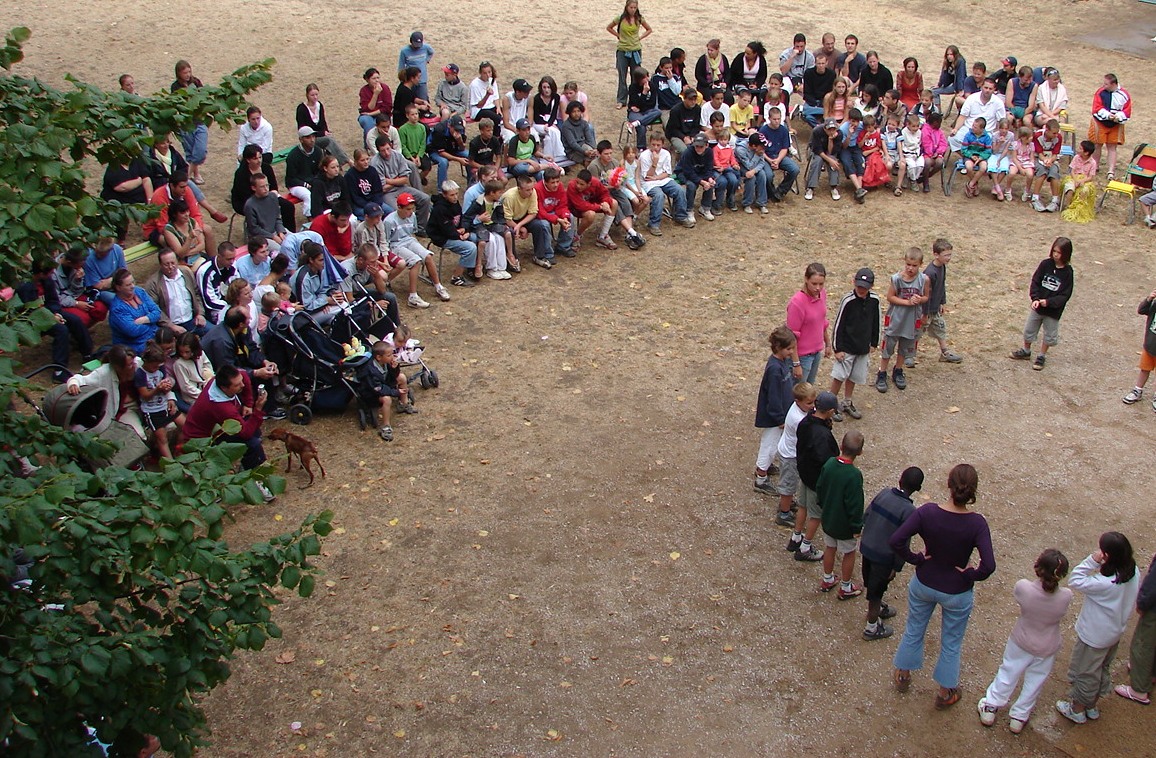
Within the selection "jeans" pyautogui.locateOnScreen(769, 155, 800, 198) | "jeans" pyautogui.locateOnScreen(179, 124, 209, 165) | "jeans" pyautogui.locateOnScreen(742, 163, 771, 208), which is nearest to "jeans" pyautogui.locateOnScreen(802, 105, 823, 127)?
"jeans" pyautogui.locateOnScreen(769, 155, 800, 198)

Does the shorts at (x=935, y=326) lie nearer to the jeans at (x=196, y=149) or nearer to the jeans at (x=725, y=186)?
the jeans at (x=725, y=186)

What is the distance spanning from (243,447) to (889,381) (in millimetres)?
8077

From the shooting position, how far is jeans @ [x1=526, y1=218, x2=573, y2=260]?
44.0ft

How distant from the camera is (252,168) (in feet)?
41.0

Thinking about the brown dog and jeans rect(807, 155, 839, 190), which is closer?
the brown dog

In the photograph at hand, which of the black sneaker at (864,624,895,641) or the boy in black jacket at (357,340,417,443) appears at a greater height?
the boy in black jacket at (357,340,417,443)

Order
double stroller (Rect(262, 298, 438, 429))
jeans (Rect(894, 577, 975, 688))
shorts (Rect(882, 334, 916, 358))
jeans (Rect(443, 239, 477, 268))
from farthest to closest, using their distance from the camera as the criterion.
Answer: jeans (Rect(443, 239, 477, 268)) → shorts (Rect(882, 334, 916, 358)) → double stroller (Rect(262, 298, 438, 429)) → jeans (Rect(894, 577, 975, 688))

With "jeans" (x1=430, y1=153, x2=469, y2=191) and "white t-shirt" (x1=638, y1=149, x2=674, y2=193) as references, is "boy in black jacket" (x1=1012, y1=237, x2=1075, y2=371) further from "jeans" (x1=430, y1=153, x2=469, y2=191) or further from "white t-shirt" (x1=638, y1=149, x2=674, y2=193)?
"jeans" (x1=430, y1=153, x2=469, y2=191)

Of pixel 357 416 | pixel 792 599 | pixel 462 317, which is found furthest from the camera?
pixel 462 317

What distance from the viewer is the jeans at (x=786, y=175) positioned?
15474mm

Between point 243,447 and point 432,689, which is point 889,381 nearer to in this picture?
point 432,689

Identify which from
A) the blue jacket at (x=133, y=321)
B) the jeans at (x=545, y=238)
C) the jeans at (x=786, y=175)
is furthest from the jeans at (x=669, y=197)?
the blue jacket at (x=133, y=321)

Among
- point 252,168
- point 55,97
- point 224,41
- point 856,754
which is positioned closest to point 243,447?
point 55,97

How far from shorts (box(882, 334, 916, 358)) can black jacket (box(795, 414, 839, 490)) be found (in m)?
3.11
